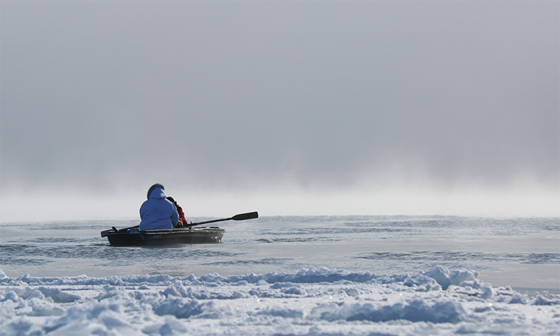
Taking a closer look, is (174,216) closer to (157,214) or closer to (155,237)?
(157,214)

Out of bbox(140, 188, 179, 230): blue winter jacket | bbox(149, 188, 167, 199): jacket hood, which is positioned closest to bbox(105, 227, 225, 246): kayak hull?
bbox(140, 188, 179, 230): blue winter jacket

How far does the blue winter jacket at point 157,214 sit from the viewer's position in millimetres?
19438

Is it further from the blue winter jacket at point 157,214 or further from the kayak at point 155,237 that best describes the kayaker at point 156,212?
the kayak at point 155,237

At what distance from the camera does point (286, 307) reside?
7.00 metres

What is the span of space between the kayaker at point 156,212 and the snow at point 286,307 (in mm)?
9433

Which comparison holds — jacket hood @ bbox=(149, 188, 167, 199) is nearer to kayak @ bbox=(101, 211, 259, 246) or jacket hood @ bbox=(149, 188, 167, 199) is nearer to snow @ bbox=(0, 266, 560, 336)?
kayak @ bbox=(101, 211, 259, 246)

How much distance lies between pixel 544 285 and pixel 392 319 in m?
4.41

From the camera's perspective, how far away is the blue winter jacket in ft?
63.8

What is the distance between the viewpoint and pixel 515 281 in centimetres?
1010

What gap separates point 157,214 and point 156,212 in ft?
0.26

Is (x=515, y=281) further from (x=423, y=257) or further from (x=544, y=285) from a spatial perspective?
(x=423, y=257)

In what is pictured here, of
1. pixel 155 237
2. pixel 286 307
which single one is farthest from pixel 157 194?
pixel 286 307

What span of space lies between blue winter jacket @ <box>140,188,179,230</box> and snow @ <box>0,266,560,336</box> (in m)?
9.45

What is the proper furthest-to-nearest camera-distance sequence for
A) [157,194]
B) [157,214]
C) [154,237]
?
[157,214] < [157,194] < [154,237]
